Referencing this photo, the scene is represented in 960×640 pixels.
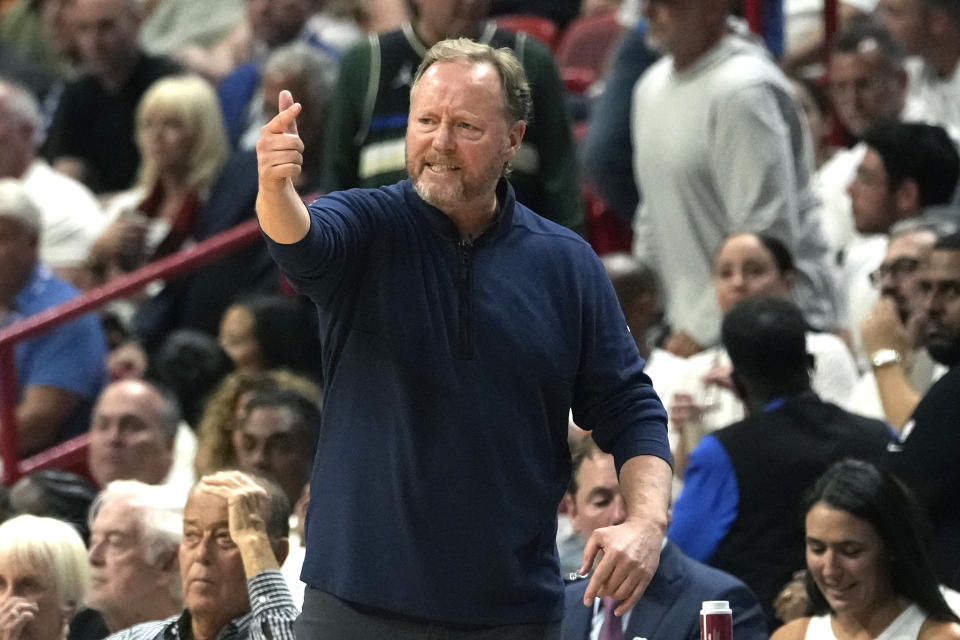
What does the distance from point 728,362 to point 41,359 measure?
2701 mm

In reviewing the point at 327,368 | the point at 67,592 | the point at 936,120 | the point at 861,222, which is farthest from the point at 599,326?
the point at 936,120

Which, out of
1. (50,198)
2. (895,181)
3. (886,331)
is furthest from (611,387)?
(50,198)

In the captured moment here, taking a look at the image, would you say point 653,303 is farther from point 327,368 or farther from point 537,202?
point 327,368

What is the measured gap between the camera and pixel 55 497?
6.53m

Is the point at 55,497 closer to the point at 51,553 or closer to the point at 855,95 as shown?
the point at 51,553

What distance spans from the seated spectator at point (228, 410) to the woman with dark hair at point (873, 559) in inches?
89.2

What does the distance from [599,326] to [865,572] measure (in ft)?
5.22

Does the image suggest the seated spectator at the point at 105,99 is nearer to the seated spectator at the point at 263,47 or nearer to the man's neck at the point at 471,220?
the seated spectator at the point at 263,47

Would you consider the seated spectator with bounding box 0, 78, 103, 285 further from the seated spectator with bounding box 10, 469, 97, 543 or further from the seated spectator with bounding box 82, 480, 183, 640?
the seated spectator with bounding box 82, 480, 183, 640

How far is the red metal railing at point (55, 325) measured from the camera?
731 cm

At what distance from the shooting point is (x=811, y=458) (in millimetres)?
5531

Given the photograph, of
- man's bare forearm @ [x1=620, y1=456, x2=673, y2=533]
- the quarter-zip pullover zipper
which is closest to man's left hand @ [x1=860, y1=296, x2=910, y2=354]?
man's bare forearm @ [x1=620, y1=456, x2=673, y2=533]

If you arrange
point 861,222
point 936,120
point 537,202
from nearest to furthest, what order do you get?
point 537,202, point 861,222, point 936,120

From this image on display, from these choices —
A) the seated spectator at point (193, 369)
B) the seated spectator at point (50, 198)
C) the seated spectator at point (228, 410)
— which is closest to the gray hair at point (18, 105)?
the seated spectator at point (50, 198)
